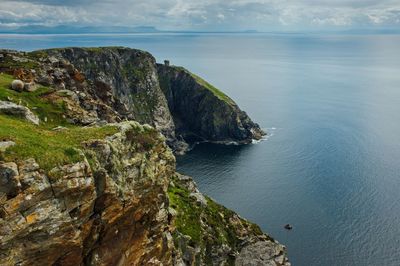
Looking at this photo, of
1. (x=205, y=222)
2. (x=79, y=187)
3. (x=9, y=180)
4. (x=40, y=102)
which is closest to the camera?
(x=9, y=180)

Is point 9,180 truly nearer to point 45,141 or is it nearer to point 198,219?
point 45,141

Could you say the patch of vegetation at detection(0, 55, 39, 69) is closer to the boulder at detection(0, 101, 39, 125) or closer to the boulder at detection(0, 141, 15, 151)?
the boulder at detection(0, 101, 39, 125)

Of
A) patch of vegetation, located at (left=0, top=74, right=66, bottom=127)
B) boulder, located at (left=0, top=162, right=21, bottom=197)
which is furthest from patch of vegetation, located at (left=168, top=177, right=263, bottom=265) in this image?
boulder, located at (left=0, top=162, right=21, bottom=197)

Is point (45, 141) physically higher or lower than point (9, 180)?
higher

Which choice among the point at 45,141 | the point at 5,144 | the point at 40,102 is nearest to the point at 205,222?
the point at 40,102

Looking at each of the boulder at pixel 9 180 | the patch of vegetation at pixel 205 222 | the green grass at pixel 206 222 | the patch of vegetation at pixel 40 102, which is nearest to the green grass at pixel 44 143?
the boulder at pixel 9 180
